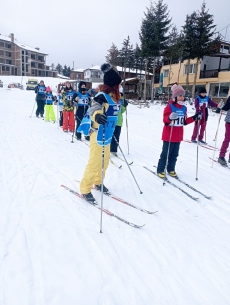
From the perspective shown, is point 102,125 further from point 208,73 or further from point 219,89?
point 208,73

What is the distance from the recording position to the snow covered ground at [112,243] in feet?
6.98

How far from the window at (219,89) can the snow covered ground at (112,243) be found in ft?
89.2

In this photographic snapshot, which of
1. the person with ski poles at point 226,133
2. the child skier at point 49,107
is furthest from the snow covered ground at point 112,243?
the child skier at point 49,107

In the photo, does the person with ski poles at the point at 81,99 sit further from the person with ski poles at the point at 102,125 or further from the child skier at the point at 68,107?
the person with ski poles at the point at 102,125

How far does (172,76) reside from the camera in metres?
35.4

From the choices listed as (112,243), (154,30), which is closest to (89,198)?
(112,243)

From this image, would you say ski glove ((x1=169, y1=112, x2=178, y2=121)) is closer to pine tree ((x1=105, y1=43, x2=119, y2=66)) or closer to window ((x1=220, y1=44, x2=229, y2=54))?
window ((x1=220, y1=44, x2=229, y2=54))

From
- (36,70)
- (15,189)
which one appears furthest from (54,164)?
(36,70)

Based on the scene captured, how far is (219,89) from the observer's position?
29250 mm

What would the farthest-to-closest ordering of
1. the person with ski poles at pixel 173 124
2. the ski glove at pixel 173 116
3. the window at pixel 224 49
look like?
the window at pixel 224 49
the person with ski poles at pixel 173 124
the ski glove at pixel 173 116

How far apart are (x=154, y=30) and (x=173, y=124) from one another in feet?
78.0

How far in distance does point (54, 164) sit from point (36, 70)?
257 ft

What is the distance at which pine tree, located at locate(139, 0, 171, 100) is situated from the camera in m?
24.7

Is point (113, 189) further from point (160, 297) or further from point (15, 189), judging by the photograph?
point (160, 297)
